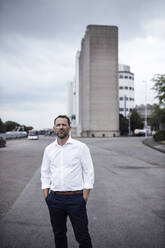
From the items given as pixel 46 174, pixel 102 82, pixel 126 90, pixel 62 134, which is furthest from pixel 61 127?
pixel 126 90

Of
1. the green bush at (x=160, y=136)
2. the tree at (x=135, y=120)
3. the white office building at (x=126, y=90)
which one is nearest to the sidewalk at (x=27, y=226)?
the green bush at (x=160, y=136)

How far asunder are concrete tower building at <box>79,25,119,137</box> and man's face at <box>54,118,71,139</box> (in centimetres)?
6465

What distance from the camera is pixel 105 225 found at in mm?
4500

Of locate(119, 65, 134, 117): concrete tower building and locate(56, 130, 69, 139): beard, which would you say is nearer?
locate(56, 130, 69, 139): beard

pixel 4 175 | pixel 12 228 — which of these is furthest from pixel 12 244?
pixel 4 175

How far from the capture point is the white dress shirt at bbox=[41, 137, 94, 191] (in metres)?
3.04

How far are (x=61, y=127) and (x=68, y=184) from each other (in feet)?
2.39

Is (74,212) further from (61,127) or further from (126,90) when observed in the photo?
(126,90)

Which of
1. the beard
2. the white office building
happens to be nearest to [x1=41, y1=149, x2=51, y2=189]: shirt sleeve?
the beard

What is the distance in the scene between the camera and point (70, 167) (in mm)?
3062

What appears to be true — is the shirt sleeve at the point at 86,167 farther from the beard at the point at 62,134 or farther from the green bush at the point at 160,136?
the green bush at the point at 160,136

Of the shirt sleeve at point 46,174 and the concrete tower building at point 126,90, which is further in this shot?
the concrete tower building at point 126,90

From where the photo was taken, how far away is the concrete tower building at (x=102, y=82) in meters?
68.6

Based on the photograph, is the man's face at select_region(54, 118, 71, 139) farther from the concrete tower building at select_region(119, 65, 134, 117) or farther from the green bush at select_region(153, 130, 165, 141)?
the concrete tower building at select_region(119, 65, 134, 117)
